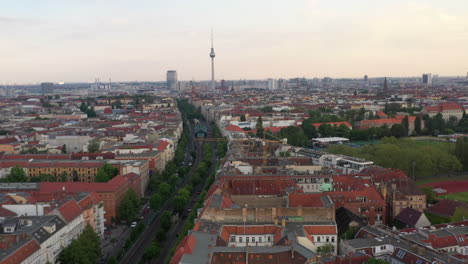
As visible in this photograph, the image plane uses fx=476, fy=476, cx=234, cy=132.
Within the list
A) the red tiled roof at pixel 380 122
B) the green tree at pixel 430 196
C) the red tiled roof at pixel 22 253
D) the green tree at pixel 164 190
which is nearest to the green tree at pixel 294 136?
the red tiled roof at pixel 380 122

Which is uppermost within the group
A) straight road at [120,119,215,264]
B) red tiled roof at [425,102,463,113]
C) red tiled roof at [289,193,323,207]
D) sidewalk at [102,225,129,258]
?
red tiled roof at [425,102,463,113]

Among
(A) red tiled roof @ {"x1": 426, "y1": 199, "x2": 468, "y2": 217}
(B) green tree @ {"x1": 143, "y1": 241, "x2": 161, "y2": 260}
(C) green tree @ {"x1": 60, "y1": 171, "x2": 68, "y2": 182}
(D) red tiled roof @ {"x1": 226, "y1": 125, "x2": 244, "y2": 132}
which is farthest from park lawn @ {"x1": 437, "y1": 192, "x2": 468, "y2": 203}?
(D) red tiled roof @ {"x1": 226, "y1": 125, "x2": 244, "y2": 132}

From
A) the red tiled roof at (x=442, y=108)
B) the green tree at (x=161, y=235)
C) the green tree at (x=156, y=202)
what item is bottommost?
the green tree at (x=161, y=235)

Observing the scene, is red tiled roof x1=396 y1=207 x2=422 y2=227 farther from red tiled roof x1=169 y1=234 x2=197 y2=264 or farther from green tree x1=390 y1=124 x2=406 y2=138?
green tree x1=390 y1=124 x2=406 y2=138

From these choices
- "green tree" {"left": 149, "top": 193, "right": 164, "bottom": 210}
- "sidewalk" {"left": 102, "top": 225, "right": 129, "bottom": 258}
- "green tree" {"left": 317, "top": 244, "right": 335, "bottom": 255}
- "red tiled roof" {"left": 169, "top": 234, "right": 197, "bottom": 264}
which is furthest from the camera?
"green tree" {"left": 149, "top": 193, "right": 164, "bottom": 210}

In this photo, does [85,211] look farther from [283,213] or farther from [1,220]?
[283,213]

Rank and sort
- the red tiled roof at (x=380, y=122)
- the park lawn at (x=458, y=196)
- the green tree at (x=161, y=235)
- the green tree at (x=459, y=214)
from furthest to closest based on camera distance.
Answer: the red tiled roof at (x=380, y=122)
the park lawn at (x=458, y=196)
the green tree at (x=161, y=235)
the green tree at (x=459, y=214)

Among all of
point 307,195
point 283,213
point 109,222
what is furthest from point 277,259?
point 109,222

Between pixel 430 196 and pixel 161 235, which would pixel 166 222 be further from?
pixel 430 196

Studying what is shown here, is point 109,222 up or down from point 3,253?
down

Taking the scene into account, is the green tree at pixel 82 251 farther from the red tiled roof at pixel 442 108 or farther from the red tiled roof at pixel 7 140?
the red tiled roof at pixel 442 108

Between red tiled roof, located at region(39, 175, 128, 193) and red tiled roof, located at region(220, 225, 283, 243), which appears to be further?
red tiled roof, located at region(39, 175, 128, 193)
